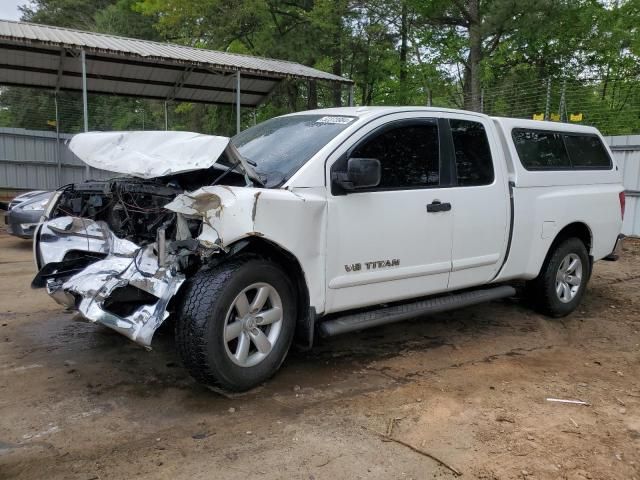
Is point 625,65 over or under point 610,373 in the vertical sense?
over

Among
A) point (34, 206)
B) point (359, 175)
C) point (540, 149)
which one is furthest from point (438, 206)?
point (34, 206)

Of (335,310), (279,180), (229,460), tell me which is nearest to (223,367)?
(229,460)

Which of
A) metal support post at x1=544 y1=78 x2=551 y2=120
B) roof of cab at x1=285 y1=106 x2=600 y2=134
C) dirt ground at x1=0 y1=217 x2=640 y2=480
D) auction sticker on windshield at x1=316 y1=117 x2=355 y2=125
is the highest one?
metal support post at x1=544 y1=78 x2=551 y2=120

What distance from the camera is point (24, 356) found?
4.02 meters

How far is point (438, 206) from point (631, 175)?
782 centimetres

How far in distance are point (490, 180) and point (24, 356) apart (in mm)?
3923

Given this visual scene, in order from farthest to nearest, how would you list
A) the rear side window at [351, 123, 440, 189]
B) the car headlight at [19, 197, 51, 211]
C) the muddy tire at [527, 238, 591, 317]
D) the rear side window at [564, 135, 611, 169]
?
1. the car headlight at [19, 197, 51, 211]
2. the rear side window at [564, 135, 611, 169]
3. the muddy tire at [527, 238, 591, 317]
4. the rear side window at [351, 123, 440, 189]

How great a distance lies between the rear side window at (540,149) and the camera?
16.3 feet

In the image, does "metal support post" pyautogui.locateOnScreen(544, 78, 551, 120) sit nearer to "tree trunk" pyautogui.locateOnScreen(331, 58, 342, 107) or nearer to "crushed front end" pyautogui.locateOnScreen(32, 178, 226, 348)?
"tree trunk" pyautogui.locateOnScreen(331, 58, 342, 107)

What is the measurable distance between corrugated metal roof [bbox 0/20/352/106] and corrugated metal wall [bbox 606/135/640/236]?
6.52m

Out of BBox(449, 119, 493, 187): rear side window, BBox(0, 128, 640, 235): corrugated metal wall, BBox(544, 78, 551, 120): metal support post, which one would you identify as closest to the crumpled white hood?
BBox(449, 119, 493, 187): rear side window

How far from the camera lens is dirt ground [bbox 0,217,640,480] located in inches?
106

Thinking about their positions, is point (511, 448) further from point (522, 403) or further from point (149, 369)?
point (149, 369)

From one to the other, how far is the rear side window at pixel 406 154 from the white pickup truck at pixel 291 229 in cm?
1
